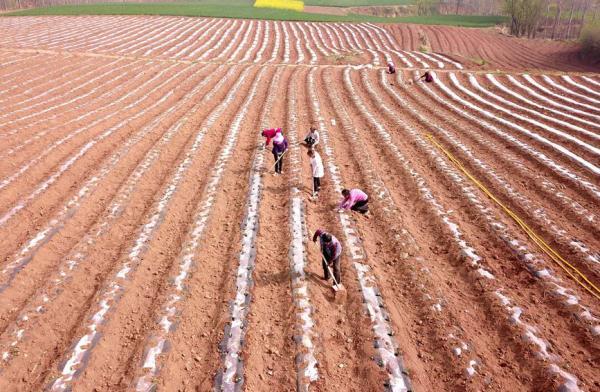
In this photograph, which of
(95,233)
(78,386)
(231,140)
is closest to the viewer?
(78,386)

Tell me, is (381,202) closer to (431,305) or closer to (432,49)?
(431,305)

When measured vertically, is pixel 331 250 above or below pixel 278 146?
below

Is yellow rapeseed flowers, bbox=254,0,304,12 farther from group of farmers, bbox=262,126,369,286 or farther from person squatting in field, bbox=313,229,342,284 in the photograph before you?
person squatting in field, bbox=313,229,342,284

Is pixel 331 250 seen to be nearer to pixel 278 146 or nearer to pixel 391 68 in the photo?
pixel 278 146

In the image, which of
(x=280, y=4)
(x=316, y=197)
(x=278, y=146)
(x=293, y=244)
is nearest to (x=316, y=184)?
(x=316, y=197)

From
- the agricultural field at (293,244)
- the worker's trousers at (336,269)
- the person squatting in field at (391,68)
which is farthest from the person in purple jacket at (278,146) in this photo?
the person squatting in field at (391,68)

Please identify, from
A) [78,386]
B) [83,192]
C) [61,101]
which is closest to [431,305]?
[78,386]

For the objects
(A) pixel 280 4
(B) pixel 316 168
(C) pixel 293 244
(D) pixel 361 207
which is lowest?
(C) pixel 293 244

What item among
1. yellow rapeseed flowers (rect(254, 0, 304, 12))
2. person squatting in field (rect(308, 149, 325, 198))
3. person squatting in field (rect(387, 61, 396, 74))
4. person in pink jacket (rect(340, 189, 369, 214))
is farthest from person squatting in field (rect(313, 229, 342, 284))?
yellow rapeseed flowers (rect(254, 0, 304, 12))

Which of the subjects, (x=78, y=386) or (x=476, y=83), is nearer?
(x=78, y=386)

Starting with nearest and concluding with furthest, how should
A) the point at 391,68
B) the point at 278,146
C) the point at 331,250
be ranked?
the point at 331,250 → the point at 278,146 → the point at 391,68

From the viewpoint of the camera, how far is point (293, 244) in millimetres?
9383

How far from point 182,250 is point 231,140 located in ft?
25.4

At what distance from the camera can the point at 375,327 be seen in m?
7.02
